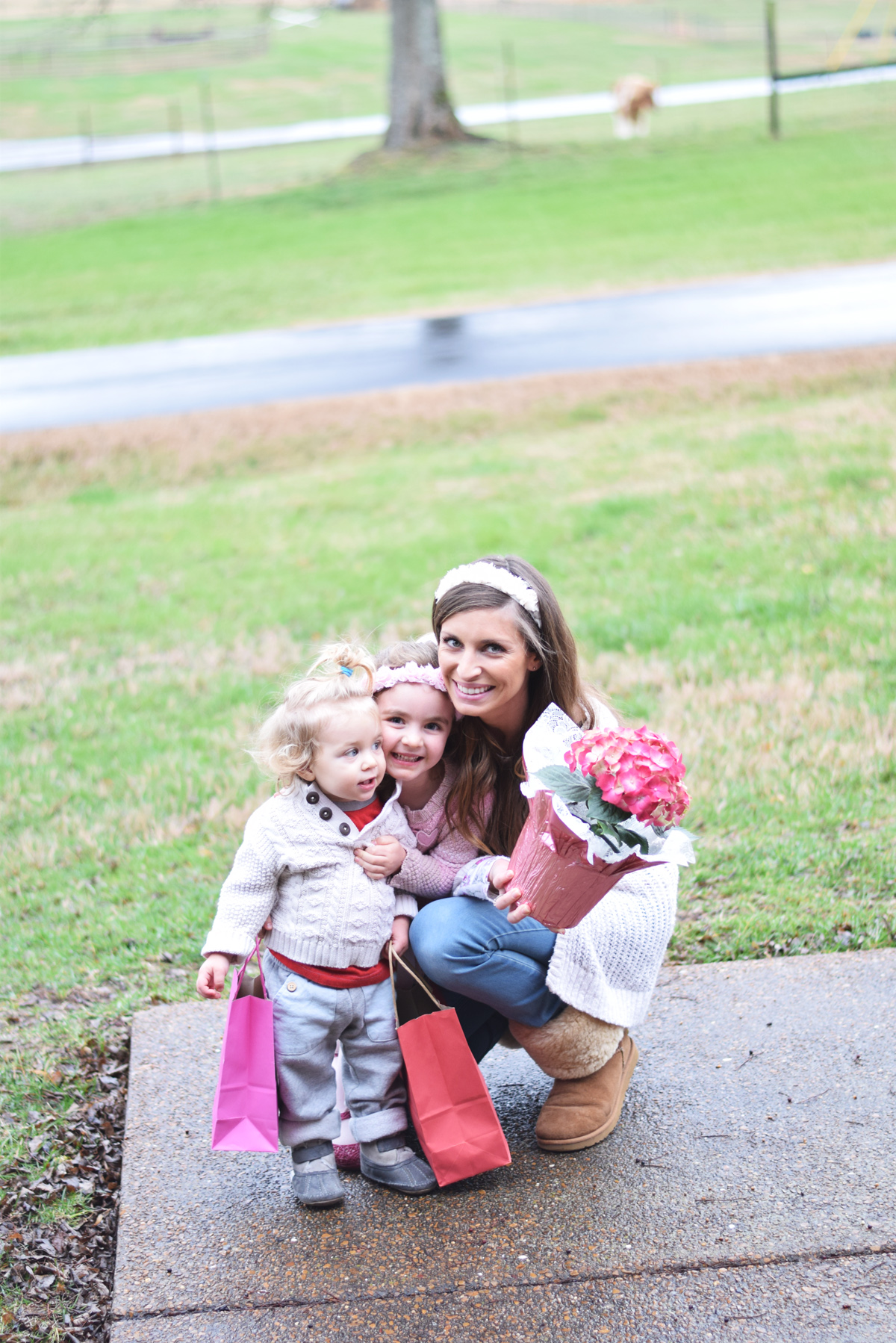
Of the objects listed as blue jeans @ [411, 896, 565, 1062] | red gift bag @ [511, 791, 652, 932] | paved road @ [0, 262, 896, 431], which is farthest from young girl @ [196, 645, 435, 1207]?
paved road @ [0, 262, 896, 431]

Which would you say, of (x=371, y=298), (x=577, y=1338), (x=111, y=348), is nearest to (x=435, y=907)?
(x=577, y=1338)

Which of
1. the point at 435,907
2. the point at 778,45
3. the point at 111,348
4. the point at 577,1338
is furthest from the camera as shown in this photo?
the point at 778,45

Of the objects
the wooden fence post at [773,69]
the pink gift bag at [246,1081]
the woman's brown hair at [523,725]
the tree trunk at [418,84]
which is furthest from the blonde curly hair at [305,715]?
the tree trunk at [418,84]

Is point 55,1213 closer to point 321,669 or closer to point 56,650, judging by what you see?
point 321,669

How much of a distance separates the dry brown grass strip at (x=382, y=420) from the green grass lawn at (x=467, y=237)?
4965mm

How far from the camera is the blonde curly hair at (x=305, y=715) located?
266 centimetres

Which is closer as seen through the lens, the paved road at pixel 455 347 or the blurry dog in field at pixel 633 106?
the paved road at pixel 455 347

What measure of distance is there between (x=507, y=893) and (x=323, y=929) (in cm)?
41

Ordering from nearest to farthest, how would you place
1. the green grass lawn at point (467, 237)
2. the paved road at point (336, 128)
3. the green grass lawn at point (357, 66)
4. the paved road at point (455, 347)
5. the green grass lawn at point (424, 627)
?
1. the green grass lawn at point (424, 627)
2. the paved road at point (455, 347)
3. the green grass lawn at point (467, 237)
4. the paved road at point (336, 128)
5. the green grass lawn at point (357, 66)

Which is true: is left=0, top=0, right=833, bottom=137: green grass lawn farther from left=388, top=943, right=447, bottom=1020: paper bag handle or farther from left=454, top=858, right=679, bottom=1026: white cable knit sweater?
left=388, top=943, right=447, bottom=1020: paper bag handle

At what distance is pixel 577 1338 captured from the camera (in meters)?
2.24

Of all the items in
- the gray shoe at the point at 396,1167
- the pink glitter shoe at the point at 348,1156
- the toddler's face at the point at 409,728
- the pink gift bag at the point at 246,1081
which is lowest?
the pink glitter shoe at the point at 348,1156

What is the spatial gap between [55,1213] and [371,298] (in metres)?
14.4

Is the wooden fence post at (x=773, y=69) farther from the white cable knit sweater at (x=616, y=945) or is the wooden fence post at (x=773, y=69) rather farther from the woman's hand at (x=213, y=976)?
the woman's hand at (x=213, y=976)
